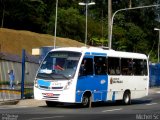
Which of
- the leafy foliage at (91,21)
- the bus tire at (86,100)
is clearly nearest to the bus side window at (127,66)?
the bus tire at (86,100)

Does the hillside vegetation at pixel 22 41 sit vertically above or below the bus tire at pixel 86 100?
above

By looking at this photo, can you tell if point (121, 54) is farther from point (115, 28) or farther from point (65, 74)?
point (115, 28)

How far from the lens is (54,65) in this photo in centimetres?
2469

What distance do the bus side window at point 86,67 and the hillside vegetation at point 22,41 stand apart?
5208cm

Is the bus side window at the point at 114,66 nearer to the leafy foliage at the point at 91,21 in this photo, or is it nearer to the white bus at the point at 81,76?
the white bus at the point at 81,76

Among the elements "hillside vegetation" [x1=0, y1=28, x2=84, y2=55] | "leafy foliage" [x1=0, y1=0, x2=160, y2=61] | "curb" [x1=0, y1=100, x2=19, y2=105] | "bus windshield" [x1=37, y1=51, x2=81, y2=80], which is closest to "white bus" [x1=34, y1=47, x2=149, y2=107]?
"bus windshield" [x1=37, y1=51, x2=81, y2=80]

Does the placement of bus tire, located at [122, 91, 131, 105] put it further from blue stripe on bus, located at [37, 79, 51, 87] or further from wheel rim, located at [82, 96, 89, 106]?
blue stripe on bus, located at [37, 79, 51, 87]

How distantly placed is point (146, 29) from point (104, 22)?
40.0ft

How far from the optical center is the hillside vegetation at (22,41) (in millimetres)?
78750

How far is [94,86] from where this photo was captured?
84.2 ft

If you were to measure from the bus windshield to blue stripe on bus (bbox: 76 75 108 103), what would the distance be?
0.65 m

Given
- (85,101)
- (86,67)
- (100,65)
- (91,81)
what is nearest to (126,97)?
(100,65)

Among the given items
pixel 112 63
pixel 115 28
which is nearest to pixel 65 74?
pixel 112 63

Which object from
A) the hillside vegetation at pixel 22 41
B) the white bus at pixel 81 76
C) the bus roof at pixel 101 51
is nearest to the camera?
the white bus at pixel 81 76
